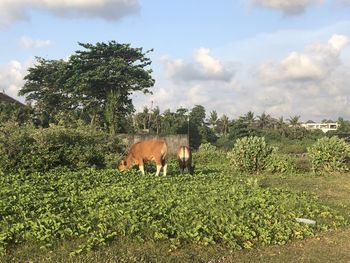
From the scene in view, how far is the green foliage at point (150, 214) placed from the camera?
649 cm

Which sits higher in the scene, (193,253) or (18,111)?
(18,111)

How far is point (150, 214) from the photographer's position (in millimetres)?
7293

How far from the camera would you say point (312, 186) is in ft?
47.7

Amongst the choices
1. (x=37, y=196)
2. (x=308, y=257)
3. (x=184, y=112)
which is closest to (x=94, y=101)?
(x=184, y=112)

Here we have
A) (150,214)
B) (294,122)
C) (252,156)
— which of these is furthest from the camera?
(294,122)

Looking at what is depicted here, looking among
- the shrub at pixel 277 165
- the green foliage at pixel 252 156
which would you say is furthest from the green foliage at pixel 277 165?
the green foliage at pixel 252 156

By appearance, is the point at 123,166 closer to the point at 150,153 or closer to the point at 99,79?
the point at 150,153

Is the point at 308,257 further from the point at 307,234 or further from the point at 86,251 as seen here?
the point at 86,251

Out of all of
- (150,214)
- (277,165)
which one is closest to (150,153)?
(150,214)

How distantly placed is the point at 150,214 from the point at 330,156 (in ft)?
47.8

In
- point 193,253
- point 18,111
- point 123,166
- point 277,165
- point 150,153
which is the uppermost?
point 18,111

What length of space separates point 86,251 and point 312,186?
33.8ft

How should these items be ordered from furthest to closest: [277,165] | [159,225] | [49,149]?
[277,165], [49,149], [159,225]

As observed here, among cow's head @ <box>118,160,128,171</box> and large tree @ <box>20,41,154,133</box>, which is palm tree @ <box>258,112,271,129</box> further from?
cow's head @ <box>118,160,128,171</box>
